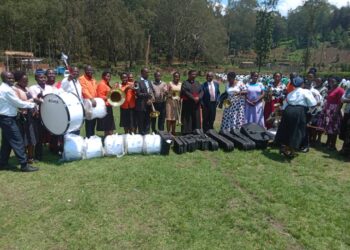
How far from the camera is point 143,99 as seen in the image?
9.63 m

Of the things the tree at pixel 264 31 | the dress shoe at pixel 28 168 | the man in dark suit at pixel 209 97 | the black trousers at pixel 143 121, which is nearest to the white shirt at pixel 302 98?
the man in dark suit at pixel 209 97

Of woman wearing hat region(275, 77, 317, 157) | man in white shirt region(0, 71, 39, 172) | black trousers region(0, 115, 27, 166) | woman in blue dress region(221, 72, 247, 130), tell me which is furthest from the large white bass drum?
woman wearing hat region(275, 77, 317, 157)

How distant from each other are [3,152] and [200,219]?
14.7 feet

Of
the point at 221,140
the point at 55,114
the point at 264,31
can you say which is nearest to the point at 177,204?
the point at 55,114

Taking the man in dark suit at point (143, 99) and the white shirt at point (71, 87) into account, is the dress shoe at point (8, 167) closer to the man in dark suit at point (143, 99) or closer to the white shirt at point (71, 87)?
the white shirt at point (71, 87)

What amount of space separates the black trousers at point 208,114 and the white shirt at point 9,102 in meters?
5.13

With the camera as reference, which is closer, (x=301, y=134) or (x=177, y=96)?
(x=301, y=134)

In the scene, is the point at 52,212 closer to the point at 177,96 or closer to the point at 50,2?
the point at 177,96

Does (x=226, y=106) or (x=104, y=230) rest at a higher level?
(x=226, y=106)

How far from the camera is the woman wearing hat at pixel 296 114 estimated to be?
815 cm

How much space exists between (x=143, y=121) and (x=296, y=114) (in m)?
4.09

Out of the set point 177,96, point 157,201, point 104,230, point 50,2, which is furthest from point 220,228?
point 50,2

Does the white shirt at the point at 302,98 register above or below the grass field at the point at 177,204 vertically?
above

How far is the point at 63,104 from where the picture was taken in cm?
720
